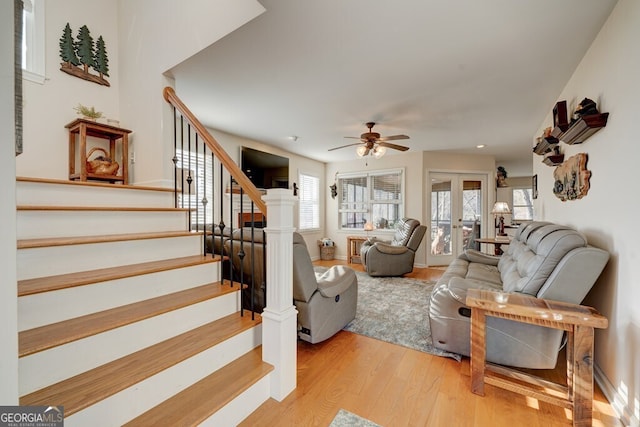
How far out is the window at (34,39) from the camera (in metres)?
2.42

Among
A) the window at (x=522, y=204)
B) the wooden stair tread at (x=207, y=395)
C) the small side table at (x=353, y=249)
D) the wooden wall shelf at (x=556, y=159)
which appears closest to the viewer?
the wooden stair tread at (x=207, y=395)

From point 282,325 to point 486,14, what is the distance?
2379 millimetres

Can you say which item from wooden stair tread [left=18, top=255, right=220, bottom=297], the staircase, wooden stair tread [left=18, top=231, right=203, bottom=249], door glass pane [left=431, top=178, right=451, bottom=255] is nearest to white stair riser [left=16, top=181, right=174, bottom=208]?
the staircase

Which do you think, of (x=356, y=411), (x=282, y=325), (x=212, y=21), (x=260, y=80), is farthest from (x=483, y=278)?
(x=212, y=21)

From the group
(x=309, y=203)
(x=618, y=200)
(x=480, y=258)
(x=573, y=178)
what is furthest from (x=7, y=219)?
(x=309, y=203)

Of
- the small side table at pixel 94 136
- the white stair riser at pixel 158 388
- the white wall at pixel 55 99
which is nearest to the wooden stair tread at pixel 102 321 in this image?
the white stair riser at pixel 158 388

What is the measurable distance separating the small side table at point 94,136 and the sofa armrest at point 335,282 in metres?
→ 2.27

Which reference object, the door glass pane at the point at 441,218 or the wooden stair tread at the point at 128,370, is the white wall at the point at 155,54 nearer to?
the wooden stair tread at the point at 128,370

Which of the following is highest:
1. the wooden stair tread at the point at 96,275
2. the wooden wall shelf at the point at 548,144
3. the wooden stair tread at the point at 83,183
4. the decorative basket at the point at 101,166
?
the wooden wall shelf at the point at 548,144

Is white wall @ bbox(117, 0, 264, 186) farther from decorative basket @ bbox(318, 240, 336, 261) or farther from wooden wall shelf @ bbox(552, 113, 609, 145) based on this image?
decorative basket @ bbox(318, 240, 336, 261)

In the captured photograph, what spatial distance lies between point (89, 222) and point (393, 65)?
2.68 meters

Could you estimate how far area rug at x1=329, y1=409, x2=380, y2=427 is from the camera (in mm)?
1421

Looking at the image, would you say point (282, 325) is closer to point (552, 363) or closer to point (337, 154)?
point (552, 363)

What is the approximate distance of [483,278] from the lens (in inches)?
106
